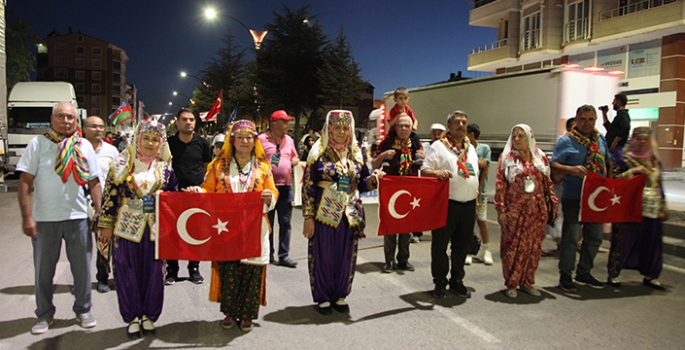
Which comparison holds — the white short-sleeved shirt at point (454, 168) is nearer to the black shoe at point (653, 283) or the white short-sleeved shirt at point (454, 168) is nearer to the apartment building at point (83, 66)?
the black shoe at point (653, 283)

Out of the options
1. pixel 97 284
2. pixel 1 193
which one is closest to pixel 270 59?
pixel 1 193

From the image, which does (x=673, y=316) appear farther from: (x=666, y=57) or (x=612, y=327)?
(x=666, y=57)

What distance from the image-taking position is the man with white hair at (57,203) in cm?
407

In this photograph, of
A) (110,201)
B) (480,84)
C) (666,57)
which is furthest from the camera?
(666,57)

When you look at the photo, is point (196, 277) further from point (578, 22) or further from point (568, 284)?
point (578, 22)

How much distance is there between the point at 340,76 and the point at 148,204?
A: 80.7 ft

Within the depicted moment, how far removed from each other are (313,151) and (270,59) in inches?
1027

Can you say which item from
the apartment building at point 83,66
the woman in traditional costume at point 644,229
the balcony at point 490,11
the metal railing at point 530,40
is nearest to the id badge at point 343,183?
the woman in traditional costume at point 644,229

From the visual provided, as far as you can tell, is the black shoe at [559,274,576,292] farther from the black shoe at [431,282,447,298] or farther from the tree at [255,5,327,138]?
the tree at [255,5,327,138]

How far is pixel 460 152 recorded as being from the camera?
5246 mm

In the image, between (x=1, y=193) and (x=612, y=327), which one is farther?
(x=1, y=193)

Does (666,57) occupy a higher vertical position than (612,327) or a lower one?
higher

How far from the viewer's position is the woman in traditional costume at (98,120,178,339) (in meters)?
3.96

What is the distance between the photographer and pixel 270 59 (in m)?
29.5
